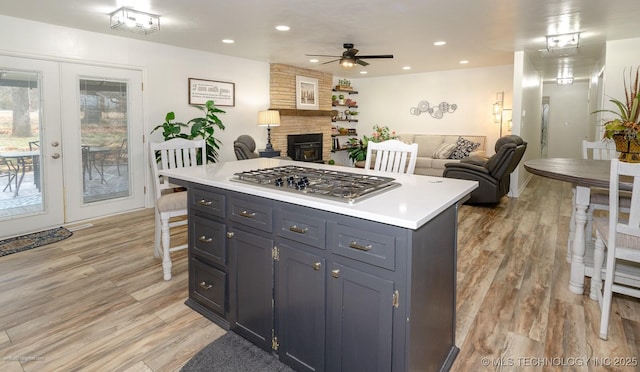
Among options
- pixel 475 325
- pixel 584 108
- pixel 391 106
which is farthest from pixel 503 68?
pixel 475 325

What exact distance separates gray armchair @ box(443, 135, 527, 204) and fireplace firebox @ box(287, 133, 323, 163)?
10.0ft

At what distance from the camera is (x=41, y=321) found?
7.67 ft

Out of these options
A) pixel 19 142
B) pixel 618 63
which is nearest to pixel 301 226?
pixel 19 142

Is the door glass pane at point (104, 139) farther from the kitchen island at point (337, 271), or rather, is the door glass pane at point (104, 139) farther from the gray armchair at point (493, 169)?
the gray armchair at point (493, 169)

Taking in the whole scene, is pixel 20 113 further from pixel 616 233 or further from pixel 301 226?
pixel 616 233

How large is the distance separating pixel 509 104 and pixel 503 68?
73 cm

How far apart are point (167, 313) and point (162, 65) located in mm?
4016

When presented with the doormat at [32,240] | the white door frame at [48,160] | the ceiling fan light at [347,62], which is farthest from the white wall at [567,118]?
the doormat at [32,240]

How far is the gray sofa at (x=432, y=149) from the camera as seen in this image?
288 inches

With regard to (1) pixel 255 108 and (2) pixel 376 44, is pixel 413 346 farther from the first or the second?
(1) pixel 255 108

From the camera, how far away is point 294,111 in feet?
24.0

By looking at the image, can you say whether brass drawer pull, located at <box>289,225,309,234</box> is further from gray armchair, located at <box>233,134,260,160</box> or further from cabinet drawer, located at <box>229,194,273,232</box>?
gray armchair, located at <box>233,134,260,160</box>

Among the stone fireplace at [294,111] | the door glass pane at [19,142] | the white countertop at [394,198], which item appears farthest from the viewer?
the stone fireplace at [294,111]

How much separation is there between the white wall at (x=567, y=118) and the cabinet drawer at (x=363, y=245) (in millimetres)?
11181
